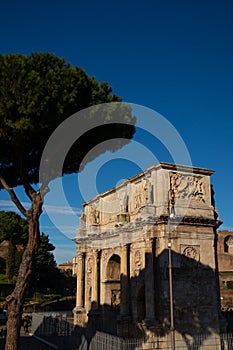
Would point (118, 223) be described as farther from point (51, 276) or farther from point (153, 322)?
point (51, 276)

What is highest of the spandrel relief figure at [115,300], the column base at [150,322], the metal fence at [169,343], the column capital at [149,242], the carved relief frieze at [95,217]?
Result: the carved relief frieze at [95,217]

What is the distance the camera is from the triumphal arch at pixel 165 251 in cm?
1638

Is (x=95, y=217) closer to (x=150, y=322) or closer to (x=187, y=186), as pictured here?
(x=187, y=186)

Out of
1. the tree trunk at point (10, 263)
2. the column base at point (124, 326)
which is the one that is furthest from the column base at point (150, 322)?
the tree trunk at point (10, 263)

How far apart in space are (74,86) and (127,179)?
8.49 meters

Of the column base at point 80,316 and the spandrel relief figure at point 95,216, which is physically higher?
the spandrel relief figure at point 95,216

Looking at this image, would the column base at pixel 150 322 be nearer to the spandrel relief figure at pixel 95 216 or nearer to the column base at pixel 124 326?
the column base at pixel 124 326

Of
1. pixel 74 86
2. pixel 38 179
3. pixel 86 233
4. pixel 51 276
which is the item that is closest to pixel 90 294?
pixel 86 233

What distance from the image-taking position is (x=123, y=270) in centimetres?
1894

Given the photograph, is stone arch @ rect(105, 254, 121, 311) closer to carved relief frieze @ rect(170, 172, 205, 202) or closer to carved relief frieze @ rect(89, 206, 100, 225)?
carved relief frieze @ rect(89, 206, 100, 225)

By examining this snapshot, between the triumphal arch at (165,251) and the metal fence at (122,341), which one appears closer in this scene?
the metal fence at (122,341)

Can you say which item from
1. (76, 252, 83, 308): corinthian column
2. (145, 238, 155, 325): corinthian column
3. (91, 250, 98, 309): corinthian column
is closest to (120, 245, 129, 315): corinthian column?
(145, 238, 155, 325): corinthian column

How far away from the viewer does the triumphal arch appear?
1638cm

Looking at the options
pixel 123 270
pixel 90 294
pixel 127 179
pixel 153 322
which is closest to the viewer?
pixel 153 322
